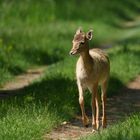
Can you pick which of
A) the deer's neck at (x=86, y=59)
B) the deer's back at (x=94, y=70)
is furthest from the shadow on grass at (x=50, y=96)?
the deer's neck at (x=86, y=59)

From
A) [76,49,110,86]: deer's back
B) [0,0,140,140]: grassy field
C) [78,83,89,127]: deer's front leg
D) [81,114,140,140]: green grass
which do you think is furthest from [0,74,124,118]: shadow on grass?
[81,114,140,140]: green grass

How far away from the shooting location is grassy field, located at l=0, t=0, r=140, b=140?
11508 millimetres

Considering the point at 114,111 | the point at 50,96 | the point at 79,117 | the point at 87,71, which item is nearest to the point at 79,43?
the point at 87,71

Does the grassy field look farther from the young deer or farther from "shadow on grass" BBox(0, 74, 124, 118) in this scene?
the young deer

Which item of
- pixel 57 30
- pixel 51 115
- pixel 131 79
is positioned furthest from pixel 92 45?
pixel 51 115

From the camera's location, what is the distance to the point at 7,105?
39.6 feet

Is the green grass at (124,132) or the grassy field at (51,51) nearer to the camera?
the green grass at (124,132)

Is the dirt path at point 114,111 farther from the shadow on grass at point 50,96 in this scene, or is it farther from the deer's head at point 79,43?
the deer's head at point 79,43

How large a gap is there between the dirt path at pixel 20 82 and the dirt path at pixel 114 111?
8.17 feet

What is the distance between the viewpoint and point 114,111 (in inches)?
529

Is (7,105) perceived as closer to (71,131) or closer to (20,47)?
(71,131)

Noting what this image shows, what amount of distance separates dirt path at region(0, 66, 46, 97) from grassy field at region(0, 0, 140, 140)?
0.22 meters

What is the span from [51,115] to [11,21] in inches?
647

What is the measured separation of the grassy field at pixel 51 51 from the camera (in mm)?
11508
